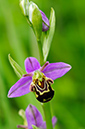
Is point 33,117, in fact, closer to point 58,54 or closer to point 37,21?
point 37,21

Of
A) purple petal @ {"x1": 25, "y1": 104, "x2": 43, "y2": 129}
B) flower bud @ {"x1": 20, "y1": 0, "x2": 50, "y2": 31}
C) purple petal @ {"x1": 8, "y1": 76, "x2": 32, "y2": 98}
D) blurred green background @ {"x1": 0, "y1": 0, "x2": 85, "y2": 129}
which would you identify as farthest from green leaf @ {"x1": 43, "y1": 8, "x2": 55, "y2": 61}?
blurred green background @ {"x1": 0, "y1": 0, "x2": 85, "y2": 129}

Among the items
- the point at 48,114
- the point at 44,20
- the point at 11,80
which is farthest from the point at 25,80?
the point at 11,80

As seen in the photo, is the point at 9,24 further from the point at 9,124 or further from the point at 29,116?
the point at 29,116

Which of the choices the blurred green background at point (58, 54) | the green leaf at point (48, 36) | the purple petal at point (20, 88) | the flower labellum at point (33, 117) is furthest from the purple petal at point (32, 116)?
the blurred green background at point (58, 54)

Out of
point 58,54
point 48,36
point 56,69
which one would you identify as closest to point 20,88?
point 56,69

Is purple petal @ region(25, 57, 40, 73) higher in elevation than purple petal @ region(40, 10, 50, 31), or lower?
lower

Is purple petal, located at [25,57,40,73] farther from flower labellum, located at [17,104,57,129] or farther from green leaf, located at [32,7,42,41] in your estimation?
flower labellum, located at [17,104,57,129]
